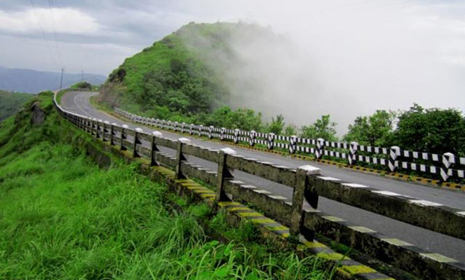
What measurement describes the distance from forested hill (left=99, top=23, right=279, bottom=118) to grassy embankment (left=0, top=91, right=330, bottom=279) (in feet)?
149

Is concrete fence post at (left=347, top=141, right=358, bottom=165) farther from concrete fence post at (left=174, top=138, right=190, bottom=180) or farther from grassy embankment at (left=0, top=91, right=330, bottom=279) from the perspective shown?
concrete fence post at (left=174, top=138, right=190, bottom=180)

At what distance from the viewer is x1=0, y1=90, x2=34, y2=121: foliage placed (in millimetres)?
163875

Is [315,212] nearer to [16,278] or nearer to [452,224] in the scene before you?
[452,224]

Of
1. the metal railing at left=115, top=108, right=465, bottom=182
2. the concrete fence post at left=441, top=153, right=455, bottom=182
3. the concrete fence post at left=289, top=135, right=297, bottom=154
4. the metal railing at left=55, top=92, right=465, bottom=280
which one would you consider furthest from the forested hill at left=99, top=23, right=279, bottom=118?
the metal railing at left=55, top=92, right=465, bottom=280

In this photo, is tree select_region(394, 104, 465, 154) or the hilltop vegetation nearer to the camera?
tree select_region(394, 104, 465, 154)

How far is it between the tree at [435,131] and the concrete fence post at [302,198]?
14.5 m

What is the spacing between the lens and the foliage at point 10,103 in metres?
164

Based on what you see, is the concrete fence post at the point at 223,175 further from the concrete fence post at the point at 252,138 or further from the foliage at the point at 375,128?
the concrete fence post at the point at 252,138

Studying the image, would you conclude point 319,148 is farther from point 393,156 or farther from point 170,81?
point 170,81

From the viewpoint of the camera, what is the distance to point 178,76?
73688 millimetres

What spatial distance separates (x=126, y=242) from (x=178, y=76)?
70.2m

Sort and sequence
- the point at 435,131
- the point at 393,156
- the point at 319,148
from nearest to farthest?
the point at 393,156, the point at 435,131, the point at 319,148

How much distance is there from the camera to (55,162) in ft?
55.0

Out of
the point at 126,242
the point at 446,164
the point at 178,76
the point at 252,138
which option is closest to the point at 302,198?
the point at 126,242
